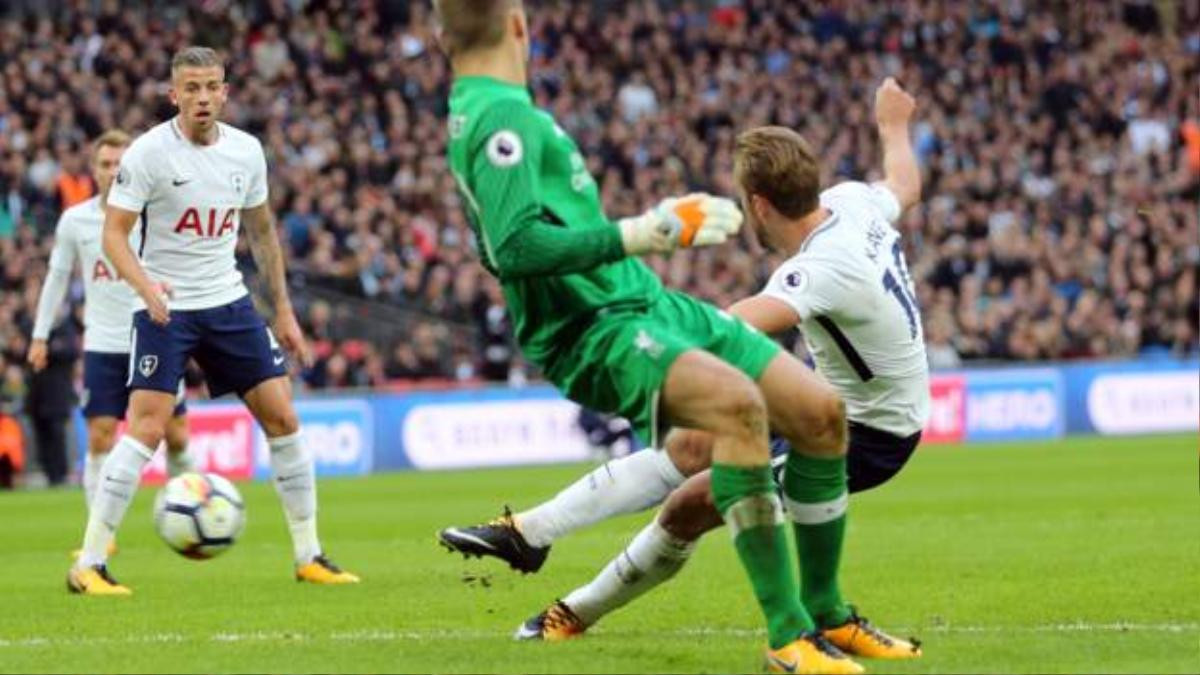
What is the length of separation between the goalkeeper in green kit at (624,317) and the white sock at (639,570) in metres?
0.72

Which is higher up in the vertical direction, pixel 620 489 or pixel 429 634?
pixel 620 489

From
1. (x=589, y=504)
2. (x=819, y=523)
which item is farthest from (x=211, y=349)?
(x=819, y=523)

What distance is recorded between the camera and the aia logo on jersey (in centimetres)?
1179

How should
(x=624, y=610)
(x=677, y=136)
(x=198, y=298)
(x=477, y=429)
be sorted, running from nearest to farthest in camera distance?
(x=624, y=610) → (x=198, y=298) → (x=477, y=429) → (x=677, y=136)

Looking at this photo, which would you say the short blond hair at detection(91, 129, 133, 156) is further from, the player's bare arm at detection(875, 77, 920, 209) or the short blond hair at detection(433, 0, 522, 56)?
the short blond hair at detection(433, 0, 522, 56)

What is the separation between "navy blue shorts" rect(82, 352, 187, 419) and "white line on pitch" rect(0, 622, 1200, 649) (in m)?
5.08

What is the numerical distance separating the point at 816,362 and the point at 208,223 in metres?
4.04

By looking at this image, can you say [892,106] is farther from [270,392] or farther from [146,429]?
[146,429]

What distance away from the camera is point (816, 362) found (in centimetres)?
905

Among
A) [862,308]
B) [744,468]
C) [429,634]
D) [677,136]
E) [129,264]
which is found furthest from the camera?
[677,136]

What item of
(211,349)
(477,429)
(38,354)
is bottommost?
(477,429)

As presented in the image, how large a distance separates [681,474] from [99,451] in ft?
21.9

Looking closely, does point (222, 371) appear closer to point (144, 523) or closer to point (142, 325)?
point (142, 325)

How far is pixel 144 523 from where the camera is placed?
18562 mm
